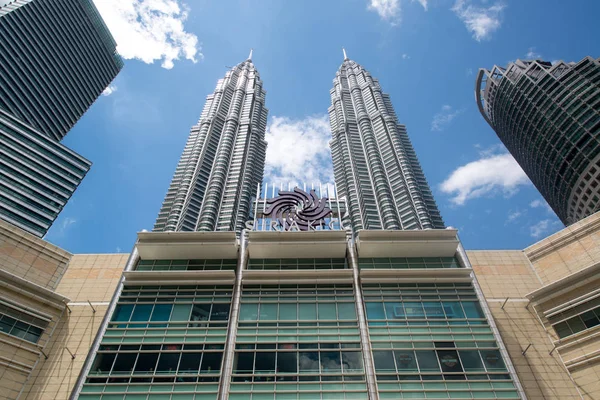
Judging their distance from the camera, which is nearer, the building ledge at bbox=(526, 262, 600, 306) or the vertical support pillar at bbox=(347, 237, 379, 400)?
the vertical support pillar at bbox=(347, 237, 379, 400)

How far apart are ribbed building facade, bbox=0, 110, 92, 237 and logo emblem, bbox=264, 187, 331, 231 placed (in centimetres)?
8198

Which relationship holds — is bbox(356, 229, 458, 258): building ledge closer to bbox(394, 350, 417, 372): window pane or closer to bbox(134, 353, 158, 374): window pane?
bbox(394, 350, 417, 372): window pane

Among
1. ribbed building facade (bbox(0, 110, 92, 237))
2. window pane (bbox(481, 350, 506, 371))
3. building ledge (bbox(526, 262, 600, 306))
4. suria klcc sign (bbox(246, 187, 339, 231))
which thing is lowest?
window pane (bbox(481, 350, 506, 371))

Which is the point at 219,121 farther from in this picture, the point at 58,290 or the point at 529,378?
the point at 529,378

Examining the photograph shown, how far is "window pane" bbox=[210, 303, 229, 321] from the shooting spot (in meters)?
31.5

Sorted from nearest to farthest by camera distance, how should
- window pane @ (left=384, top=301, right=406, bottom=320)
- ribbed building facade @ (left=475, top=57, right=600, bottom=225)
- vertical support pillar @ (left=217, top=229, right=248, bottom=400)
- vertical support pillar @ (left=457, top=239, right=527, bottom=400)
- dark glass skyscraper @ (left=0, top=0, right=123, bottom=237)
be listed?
vertical support pillar @ (left=457, top=239, right=527, bottom=400), vertical support pillar @ (left=217, top=229, right=248, bottom=400), window pane @ (left=384, top=301, right=406, bottom=320), ribbed building facade @ (left=475, top=57, right=600, bottom=225), dark glass skyscraper @ (left=0, top=0, right=123, bottom=237)

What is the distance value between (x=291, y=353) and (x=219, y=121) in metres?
124

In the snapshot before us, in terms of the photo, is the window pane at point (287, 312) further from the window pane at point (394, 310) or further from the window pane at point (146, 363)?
the window pane at point (146, 363)

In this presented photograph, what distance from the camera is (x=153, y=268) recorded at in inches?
1420

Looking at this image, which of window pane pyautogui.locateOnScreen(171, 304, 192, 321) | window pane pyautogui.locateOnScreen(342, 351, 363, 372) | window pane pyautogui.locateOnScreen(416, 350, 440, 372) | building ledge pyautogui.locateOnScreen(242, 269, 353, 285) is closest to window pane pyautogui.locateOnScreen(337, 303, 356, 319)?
building ledge pyautogui.locateOnScreen(242, 269, 353, 285)

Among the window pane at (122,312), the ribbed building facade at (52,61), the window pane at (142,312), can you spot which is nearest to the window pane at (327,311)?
the window pane at (142,312)

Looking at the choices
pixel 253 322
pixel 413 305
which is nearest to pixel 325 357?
pixel 253 322

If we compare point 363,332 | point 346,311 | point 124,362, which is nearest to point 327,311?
point 346,311

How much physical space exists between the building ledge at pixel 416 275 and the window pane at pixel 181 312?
1506 cm
